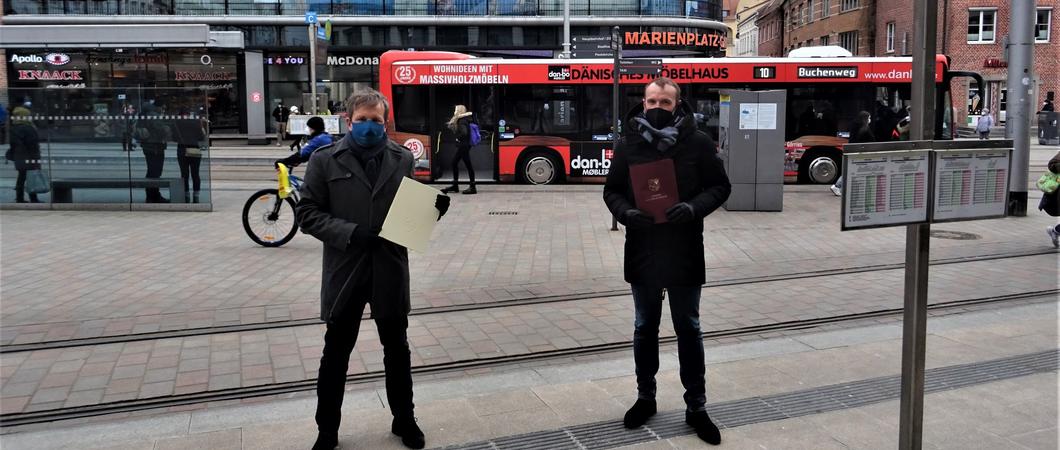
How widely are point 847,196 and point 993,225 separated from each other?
33.4 feet

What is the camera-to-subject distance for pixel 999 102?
141 ft

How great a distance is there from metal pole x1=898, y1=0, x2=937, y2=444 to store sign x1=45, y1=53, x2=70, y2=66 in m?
35.5

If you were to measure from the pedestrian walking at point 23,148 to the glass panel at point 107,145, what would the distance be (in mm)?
13

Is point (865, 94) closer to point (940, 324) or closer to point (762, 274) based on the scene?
point (762, 274)

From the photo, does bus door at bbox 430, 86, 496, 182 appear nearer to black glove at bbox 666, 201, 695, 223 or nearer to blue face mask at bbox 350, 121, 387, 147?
blue face mask at bbox 350, 121, 387, 147

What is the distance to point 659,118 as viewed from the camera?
432 centimetres

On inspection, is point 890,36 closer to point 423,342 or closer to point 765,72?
point 765,72

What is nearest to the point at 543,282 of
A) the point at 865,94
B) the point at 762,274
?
the point at 762,274

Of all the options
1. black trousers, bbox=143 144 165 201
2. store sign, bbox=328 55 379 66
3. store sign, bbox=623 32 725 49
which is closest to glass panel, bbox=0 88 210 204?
black trousers, bbox=143 144 165 201

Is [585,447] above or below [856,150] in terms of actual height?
below

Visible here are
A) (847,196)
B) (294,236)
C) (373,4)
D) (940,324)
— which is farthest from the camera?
(373,4)

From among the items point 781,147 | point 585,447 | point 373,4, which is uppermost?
point 373,4

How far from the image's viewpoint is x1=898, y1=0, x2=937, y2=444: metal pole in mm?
3279

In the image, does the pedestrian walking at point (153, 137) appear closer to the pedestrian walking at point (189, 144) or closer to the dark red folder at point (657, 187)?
the pedestrian walking at point (189, 144)
